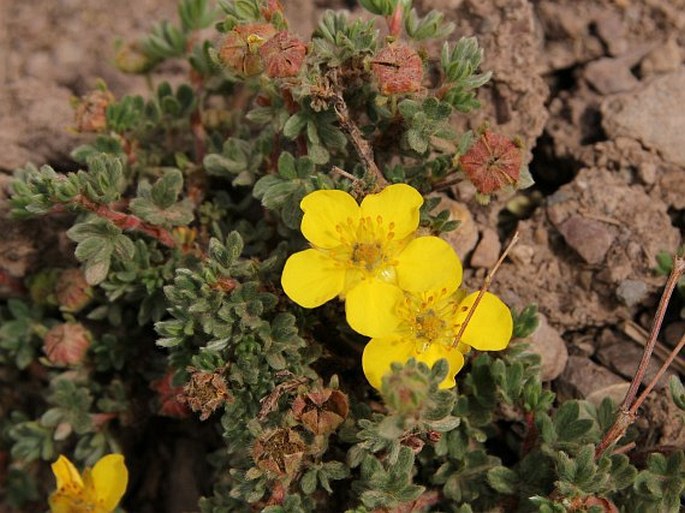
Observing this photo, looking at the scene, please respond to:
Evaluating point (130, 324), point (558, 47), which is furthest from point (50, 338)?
point (558, 47)

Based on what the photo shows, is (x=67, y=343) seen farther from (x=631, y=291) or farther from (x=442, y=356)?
(x=631, y=291)

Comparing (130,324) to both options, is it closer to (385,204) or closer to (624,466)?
(385,204)

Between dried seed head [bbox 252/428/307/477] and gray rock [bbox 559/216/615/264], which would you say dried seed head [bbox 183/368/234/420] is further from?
gray rock [bbox 559/216/615/264]

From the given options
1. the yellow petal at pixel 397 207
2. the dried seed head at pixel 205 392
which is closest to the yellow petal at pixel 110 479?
the dried seed head at pixel 205 392

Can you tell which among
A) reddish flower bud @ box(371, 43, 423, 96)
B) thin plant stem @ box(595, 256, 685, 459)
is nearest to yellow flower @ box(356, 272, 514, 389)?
thin plant stem @ box(595, 256, 685, 459)

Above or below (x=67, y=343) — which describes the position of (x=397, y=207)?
above

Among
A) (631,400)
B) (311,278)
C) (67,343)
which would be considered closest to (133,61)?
(67,343)

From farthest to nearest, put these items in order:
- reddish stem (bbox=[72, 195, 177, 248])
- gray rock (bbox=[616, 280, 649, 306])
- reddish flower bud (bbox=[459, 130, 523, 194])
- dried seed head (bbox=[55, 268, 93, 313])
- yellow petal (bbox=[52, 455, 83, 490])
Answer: dried seed head (bbox=[55, 268, 93, 313]) → gray rock (bbox=[616, 280, 649, 306]) → yellow petal (bbox=[52, 455, 83, 490]) → reddish stem (bbox=[72, 195, 177, 248]) → reddish flower bud (bbox=[459, 130, 523, 194])
